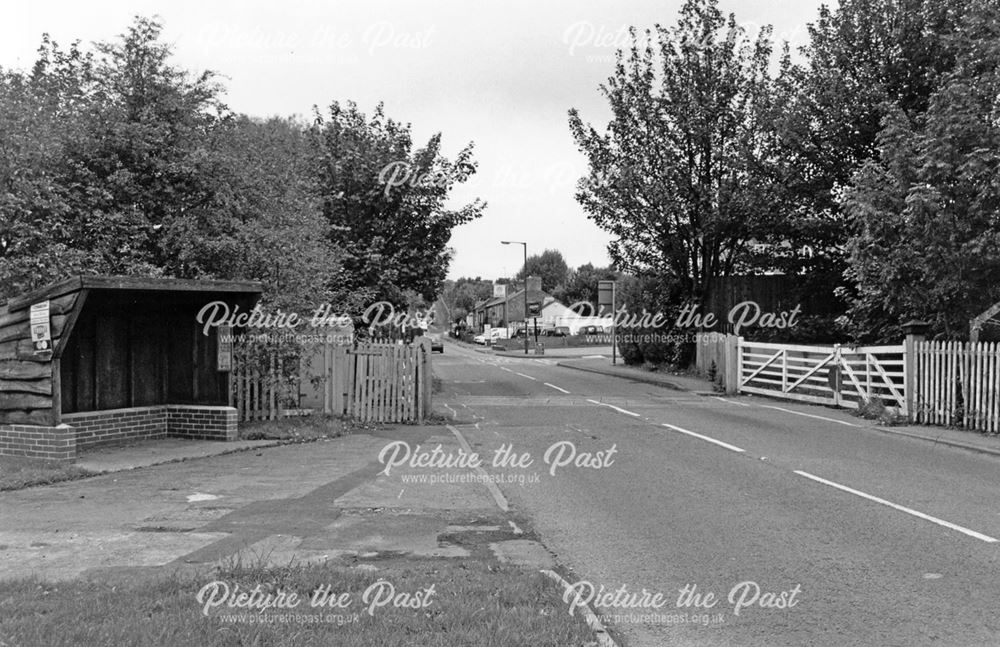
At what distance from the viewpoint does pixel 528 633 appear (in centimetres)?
456

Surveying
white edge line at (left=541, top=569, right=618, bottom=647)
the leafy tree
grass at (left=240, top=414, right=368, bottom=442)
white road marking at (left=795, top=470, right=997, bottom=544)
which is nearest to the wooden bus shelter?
grass at (left=240, top=414, right=368, bottom=442)

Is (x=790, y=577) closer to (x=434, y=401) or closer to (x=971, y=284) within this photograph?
(x=971, y=284)

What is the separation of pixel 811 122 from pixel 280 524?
78.5 ft

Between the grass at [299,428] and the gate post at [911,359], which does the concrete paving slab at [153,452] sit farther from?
the gate post at [911,359]

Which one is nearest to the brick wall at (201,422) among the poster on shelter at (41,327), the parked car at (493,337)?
the poster on shelter at (41,327)

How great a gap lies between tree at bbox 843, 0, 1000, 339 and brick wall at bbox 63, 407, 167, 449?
14.1 m

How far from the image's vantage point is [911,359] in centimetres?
1658

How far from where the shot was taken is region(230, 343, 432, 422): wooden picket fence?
14336 millimetres

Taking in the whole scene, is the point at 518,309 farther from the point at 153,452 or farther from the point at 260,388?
the point at 153,452

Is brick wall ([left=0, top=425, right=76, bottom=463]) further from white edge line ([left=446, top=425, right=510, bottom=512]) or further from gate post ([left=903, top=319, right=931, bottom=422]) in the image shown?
gate post ([left=903, top=319, right=931, bottom=422])

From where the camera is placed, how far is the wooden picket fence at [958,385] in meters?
14.3

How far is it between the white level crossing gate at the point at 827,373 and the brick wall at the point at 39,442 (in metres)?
15.4

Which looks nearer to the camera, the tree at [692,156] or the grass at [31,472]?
the grass at [31,472]

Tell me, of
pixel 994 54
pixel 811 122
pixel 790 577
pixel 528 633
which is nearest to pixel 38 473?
pixel 528 633
